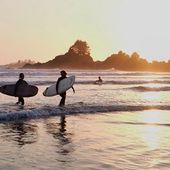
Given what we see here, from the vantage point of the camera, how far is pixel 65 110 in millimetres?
20750

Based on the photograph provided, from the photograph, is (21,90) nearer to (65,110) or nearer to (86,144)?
(65,110)

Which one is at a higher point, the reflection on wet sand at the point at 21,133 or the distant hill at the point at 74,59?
the distant hill at the point at 74,59

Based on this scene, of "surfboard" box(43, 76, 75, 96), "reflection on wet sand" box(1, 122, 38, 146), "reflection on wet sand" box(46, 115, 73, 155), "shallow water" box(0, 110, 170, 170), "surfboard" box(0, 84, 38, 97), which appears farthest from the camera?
"surfboard" box(43, 76, 75, 96)

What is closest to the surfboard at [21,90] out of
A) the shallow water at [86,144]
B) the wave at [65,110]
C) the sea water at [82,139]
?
the sea water at [82,139]

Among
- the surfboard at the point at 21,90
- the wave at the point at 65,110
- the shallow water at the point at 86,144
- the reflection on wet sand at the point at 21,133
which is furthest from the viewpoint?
the surfboard at the point at 21,90

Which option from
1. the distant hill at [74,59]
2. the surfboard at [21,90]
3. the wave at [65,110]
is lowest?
the wave at [65,110]

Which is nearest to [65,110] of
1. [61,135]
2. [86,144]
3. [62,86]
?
[62,86]

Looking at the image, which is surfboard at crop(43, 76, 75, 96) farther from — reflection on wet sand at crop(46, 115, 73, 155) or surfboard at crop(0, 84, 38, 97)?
reflection on wet sand at crop(46, 115, 73, 155)

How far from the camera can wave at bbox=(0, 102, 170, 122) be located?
18.0m

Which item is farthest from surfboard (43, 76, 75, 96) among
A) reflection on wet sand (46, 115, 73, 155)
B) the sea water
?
reflection on wet sand (46, 115, 73, 155)

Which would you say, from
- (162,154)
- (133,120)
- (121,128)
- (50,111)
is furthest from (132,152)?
(50,111)

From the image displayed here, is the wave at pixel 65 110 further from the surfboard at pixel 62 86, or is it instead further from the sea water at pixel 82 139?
the surfboard at pixel 62 86

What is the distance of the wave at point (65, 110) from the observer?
17953 millimetres

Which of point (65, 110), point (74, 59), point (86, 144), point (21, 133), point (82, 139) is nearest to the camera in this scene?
point (86, 144)
